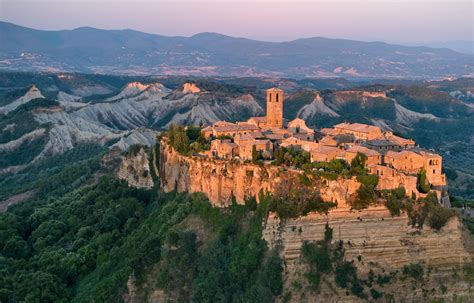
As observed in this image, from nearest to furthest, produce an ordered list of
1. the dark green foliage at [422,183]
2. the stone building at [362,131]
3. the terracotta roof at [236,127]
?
the dark green foliage at [422,183] → the stone building at [362,131] → the terracotta roof at [236,127]

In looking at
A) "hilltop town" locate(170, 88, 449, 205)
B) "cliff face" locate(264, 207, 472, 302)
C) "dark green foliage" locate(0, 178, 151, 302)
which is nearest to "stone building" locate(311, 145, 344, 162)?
"hilltop town" locate(170, 88, 449, 205)

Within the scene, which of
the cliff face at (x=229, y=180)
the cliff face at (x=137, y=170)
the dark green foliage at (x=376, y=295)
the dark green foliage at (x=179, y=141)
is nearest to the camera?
the dark green foliage at (x=376, y=295)

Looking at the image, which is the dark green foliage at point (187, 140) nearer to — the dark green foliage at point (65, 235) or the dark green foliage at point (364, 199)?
the dark green foliage at point (65, 235)

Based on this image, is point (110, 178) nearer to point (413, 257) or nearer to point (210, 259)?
point (210, 259)

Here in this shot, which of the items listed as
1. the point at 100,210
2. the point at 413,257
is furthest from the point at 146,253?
the point at 413,257

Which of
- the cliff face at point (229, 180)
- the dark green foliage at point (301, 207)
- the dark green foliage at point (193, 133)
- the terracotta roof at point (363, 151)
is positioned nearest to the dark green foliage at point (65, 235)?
the cliff face at point (229, 180)

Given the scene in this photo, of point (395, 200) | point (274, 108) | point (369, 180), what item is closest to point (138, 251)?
point (369, 180)
